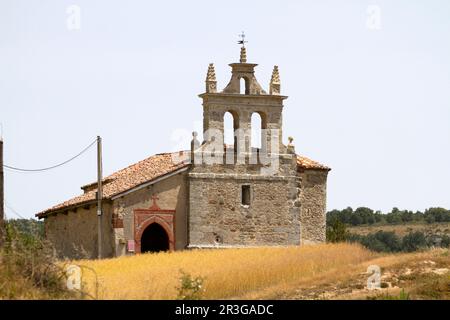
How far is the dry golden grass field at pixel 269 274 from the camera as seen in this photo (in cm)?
3359

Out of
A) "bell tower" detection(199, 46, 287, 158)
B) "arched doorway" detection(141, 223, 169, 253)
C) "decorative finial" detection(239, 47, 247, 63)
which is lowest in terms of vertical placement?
"arched doorway" detection(141, 223, 169, 253)

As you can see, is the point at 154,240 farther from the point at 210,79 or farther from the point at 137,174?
the point at 210,79

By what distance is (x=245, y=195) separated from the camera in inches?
2202

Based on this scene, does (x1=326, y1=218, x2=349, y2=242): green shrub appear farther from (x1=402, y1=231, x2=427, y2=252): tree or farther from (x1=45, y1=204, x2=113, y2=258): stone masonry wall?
(x1=402, y1=231, x2=427, y2=252): tree

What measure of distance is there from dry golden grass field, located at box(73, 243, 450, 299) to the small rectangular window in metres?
8.40

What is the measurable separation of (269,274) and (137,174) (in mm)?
19526

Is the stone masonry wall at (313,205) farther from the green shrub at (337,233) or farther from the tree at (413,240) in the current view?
the tree at (413,240)

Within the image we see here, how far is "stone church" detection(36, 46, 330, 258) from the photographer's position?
2128 inches

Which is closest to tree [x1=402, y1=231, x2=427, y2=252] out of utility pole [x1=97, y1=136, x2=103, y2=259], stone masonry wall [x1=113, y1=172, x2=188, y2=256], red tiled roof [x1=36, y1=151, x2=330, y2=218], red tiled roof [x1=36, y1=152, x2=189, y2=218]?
red tiled roof [x1=36, y1=151, x2=330, y2=218]

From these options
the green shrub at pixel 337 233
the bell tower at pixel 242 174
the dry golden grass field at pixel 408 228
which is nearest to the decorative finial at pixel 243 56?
the bell tower at pixel 242 174

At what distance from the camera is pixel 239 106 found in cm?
5562

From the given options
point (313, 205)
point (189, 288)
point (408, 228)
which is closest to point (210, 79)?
point (313, 205)
